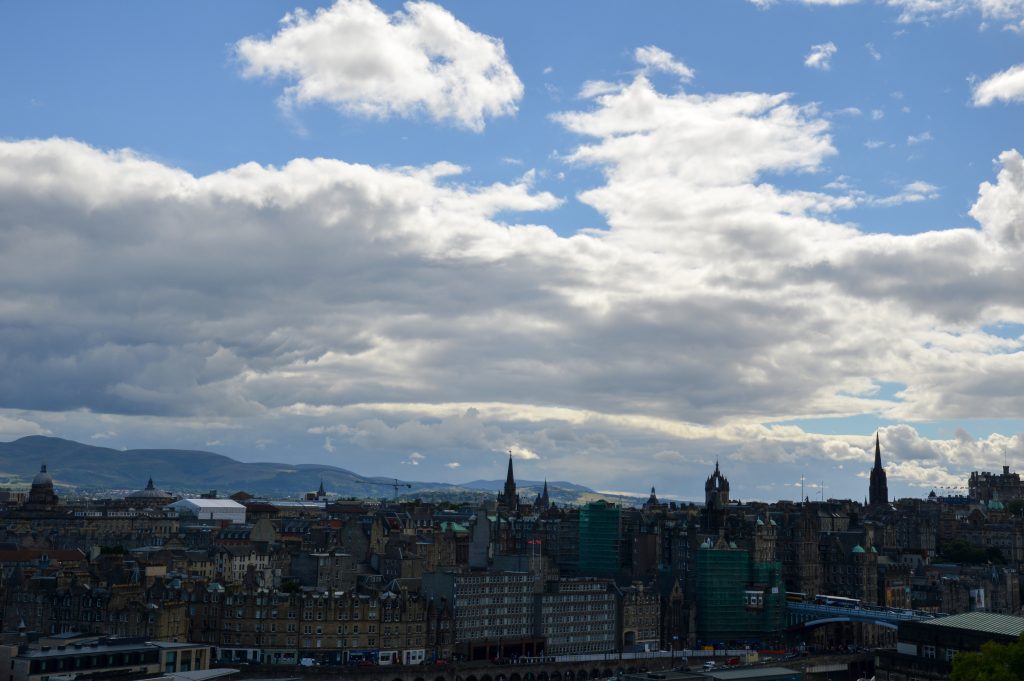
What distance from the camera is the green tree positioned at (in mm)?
99625

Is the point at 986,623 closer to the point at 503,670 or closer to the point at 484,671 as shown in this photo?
the point at 503,670

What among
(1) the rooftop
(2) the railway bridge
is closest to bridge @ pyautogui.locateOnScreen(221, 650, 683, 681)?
(2) the railway bridge

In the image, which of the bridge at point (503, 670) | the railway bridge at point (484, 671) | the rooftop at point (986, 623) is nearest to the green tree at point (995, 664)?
the rooftop at point (986, 623)

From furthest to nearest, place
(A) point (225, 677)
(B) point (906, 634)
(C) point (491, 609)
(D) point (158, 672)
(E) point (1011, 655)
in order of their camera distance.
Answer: (C) point (491, 609) < (B) point (906, 634) < (A) point (225, 677) < (D) point (158, 672) < (E) point (1011, 655)

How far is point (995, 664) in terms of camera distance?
10144 centimetres

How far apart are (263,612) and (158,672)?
34.7m

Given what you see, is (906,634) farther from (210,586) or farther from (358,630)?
(210,586)

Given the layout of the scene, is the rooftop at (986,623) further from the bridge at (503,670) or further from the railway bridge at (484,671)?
the railway bridge at (484,671)

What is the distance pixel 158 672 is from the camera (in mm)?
130625

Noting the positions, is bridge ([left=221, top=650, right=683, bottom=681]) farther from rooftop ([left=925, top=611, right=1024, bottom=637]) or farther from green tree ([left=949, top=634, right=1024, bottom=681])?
green tree ([left=949, top=634, right=1024, bottom=681])

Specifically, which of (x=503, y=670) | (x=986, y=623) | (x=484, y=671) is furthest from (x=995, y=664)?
(x=503, y=670)

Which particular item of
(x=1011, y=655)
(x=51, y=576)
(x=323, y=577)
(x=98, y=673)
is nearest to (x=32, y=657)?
(x=98, y=673)

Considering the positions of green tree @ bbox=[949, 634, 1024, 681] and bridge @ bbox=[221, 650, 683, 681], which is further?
bridge @ bbox=[221, 650, 683, 681]

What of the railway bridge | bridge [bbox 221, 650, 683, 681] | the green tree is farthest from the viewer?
bridge [bbox 221, 650, 683, 681]
